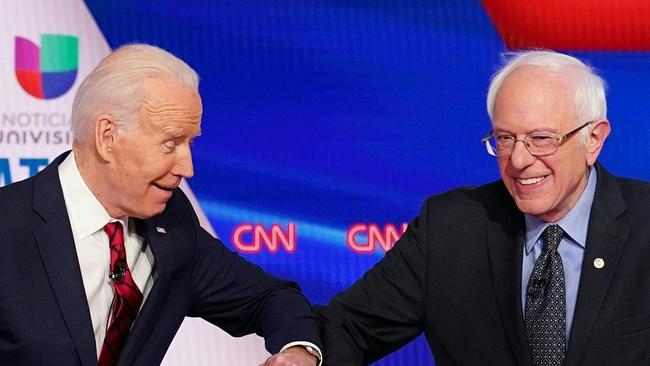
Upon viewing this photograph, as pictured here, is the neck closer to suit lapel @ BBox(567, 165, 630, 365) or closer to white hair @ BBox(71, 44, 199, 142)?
white hair @ BBox(71, 44, 199, 142)

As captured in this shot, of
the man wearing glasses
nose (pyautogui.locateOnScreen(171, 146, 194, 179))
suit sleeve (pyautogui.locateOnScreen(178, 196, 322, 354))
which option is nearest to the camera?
nose (pyautogui.locateOnScreen(171, 146, 194, 179))

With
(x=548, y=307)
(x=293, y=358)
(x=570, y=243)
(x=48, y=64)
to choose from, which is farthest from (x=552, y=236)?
(x=48, y=64)

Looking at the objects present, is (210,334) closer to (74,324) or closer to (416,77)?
(416,77)

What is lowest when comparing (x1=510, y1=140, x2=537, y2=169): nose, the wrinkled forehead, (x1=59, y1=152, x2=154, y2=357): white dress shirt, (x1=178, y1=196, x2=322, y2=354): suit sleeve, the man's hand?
the man's hand

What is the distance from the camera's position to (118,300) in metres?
2.63

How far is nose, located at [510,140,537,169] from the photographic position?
2.70m

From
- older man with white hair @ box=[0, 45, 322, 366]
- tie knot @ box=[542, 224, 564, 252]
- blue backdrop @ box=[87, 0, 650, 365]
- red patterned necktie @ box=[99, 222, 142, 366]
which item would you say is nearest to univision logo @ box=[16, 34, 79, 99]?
blue backdrop @ box=[87, 0, 650, 365]

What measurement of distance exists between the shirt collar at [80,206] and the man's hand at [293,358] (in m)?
0.46

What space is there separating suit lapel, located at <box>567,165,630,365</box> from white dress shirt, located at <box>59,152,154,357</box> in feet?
3.27

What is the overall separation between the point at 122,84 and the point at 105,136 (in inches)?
4.5

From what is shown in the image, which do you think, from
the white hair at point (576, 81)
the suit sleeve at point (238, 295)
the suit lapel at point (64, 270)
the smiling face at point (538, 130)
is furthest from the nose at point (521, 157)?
the suit lapel at point (64, 270)

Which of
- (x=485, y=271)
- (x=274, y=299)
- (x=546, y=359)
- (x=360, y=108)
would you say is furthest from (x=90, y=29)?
(x=546, y=359)

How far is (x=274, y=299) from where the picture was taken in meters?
2.87

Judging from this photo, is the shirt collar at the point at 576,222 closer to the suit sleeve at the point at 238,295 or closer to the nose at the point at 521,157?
the nose at the point at 521,157
